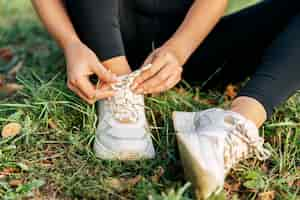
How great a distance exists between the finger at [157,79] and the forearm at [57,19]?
0.25 m

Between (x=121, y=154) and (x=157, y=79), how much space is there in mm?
224

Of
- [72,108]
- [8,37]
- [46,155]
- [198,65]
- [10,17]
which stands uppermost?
[10,17]

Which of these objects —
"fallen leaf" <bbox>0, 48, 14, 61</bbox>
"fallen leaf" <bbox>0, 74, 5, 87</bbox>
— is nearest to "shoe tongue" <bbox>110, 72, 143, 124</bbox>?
"fallen leaf" <bbox>0, 74, 5, 87</bbox>

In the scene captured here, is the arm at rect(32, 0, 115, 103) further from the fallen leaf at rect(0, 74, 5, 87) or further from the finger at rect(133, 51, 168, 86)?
the fallen leaf at rect(0, 74, 5, 87)

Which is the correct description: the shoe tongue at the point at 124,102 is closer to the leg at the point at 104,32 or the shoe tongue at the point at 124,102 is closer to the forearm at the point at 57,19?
the leg at the point at 104,32

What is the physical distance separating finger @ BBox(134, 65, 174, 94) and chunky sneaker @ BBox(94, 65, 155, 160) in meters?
0.03

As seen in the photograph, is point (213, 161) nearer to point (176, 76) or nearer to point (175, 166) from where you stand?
point (175, 166)

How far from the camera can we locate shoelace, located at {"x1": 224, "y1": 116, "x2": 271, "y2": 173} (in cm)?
149

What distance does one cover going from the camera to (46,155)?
171 centimetres

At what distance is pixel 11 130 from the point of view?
1.76 meters

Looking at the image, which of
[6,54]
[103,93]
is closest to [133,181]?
[103,93]

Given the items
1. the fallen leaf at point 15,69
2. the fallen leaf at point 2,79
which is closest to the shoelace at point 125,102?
the fallen leaf at point 2,79

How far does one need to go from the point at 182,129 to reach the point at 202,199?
0.23 metres

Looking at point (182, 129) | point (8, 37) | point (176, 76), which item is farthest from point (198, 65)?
point (8, 37)
